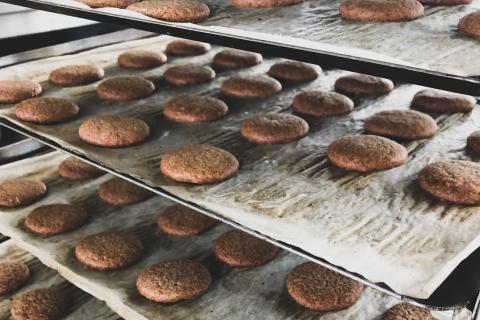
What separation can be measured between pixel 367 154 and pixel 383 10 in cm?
42

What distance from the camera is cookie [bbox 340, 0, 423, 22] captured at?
5.36 ft

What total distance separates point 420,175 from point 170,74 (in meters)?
1.38

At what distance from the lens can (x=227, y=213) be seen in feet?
5.07

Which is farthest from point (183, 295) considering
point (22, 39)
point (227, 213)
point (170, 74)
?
point (22, 39)

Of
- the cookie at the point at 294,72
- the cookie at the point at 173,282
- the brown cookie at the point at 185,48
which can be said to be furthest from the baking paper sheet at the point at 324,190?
the brown cookie at the point at 185,48

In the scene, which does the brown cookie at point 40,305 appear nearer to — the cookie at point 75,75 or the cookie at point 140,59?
the cookie at point 75,75

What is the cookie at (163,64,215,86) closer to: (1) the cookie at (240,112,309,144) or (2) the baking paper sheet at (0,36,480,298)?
(2) the baking paper sheet at (0,36,480,298)

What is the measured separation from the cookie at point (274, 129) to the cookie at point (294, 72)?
1.89 feet

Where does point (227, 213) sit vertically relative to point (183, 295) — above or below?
above

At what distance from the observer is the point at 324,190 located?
A: 5.42ft

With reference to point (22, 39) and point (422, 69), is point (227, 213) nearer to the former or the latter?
point (422, 69)

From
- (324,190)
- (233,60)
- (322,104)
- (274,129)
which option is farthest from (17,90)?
(324,190)

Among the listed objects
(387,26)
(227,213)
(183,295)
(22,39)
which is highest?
(387,26)

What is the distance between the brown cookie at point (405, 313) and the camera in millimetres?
1667
